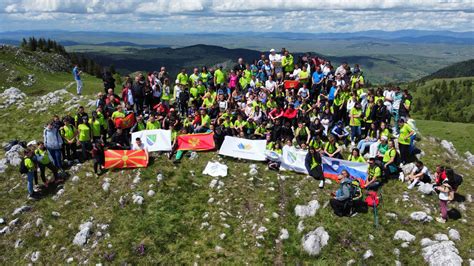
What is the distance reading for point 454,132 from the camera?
83.0m

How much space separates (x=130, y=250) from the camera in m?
15.2

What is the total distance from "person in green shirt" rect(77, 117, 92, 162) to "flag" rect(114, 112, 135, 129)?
5.99 ft

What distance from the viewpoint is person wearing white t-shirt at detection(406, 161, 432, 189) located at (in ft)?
62.2

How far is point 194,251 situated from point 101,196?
656 centimetres

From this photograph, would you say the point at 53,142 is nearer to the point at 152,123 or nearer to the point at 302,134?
the point at 152,123

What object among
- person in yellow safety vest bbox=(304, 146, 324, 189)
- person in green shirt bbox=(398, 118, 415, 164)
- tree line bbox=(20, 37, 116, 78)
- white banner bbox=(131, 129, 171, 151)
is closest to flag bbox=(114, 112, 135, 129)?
white banner bbox=(131, 129, 171, 151)

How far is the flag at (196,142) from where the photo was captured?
22828 mm

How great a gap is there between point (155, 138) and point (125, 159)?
257cm

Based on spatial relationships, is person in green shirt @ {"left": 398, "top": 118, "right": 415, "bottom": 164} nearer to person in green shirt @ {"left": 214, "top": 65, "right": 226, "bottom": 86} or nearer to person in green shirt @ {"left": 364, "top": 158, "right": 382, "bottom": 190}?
person in green shirt @ {"left": 364, "top": 158, "right": 382, "bottom": 190}

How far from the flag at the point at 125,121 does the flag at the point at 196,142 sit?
3463 mm

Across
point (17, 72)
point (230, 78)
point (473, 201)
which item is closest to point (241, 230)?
point (473, 201)

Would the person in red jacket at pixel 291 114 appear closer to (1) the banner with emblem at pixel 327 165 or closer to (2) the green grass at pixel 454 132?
(1) the banner with emblem at pixel 327 165

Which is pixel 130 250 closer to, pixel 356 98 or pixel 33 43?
pixel 356 98

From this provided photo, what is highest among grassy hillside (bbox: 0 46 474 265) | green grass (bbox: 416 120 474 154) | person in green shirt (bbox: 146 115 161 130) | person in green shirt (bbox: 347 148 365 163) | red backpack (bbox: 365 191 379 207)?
person in green shirt (bbox: 146 115 161 130)
